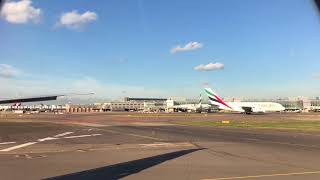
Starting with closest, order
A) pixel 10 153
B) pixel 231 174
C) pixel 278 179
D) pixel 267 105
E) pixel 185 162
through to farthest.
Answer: pixel 278 179 → pixel 231 174 → pixel 185 162 → pixel 10 153 → pixel 267 105

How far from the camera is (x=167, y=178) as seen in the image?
1317 cm

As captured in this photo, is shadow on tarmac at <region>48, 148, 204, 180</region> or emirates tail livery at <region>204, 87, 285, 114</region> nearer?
shadow on tarmac at <region>48, 148, 204, 180</region>

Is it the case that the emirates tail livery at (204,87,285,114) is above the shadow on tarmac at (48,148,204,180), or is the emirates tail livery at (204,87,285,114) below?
above

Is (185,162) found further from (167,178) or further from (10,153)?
(10,153)

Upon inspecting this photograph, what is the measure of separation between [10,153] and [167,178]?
1031cm

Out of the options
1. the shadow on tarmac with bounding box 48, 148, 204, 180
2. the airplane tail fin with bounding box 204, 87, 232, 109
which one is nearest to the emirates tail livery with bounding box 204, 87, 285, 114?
the airplane tail fin with bounding box 204, 87, 232, 109

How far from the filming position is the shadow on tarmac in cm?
1343

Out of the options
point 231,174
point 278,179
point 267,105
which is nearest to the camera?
point 278,179

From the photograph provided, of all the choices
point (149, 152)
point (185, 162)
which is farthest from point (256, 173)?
point (149, 152)

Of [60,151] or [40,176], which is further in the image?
[60,151]

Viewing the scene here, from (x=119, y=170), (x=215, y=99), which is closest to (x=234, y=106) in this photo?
(x=215, y=99)

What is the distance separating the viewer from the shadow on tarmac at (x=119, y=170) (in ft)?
44.1

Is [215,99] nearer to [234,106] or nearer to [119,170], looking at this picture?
[234,106]

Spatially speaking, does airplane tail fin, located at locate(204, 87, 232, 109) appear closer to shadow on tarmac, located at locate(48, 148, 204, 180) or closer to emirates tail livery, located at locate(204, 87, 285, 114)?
emirates tail livery, located at locate(204, 87, 285, 114)
